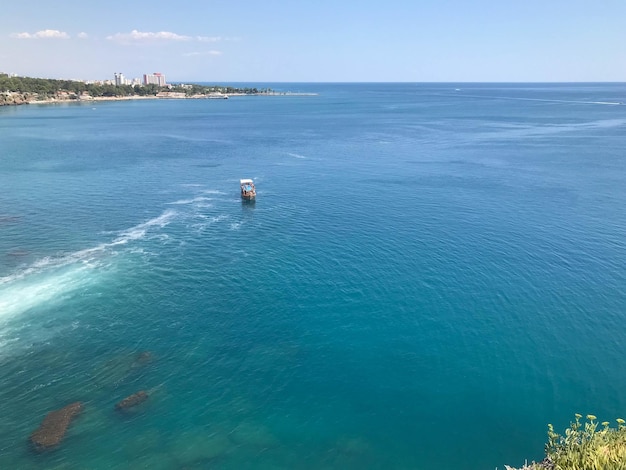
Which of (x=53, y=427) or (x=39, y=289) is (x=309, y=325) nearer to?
(x=53, y=427)

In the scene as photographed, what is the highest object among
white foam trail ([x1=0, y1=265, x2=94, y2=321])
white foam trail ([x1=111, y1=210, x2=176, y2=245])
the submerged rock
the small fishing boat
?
the small fishing boat

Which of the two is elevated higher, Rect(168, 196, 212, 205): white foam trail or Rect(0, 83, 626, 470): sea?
Rect(168, 196, 212, 205): white foam trail

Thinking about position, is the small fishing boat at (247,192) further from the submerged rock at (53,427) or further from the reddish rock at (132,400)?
the submerged rock at (53,427)

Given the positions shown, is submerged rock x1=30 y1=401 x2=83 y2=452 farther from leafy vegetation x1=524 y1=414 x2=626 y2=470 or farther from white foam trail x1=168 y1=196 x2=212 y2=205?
white foam trail x1=168 y1=196 x2=212 y2=205

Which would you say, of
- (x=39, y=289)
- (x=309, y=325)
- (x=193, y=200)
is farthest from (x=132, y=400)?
(x=193, y=200)

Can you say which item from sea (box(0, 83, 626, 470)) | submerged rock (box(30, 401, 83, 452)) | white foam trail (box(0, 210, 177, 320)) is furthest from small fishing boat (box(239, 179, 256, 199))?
submerged rock (box(30, 401, 83, 452))
